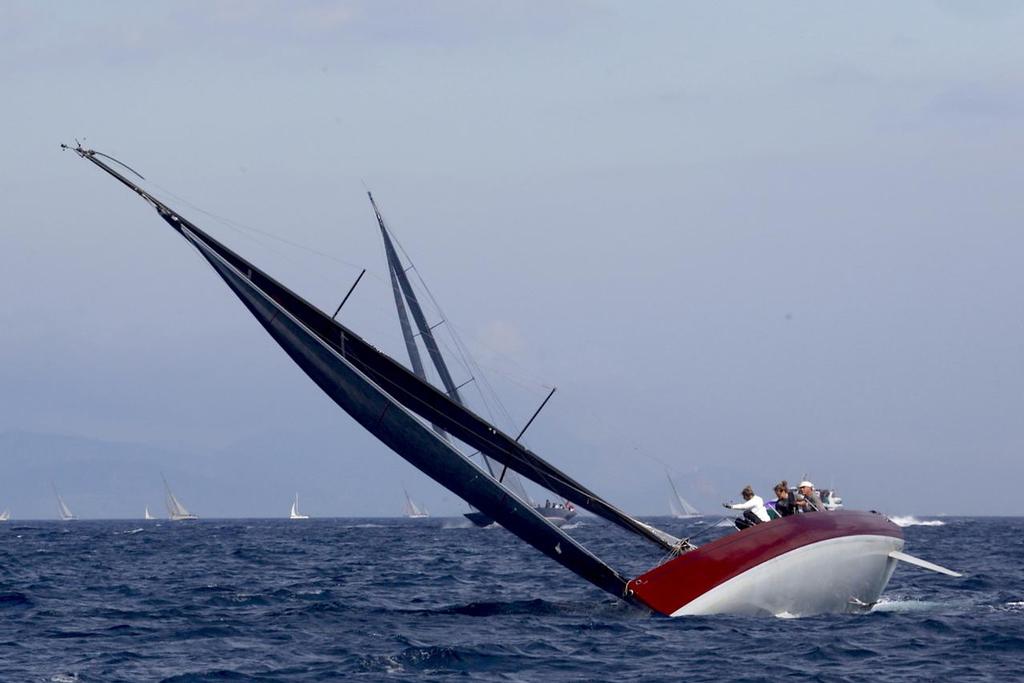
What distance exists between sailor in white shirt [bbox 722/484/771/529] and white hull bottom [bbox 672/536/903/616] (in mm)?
1102

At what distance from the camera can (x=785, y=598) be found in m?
22.2

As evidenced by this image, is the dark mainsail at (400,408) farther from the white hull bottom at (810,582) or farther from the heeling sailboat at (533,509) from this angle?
the white hull bottom at (810,582)

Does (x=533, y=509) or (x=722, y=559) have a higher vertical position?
(x=533, y=509)

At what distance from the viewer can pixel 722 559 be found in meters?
21.5

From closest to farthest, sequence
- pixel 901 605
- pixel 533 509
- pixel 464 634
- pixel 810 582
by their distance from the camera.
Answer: pixel 464 634 < pixel 533 509 < pixel 810 582 < pixel 901 605

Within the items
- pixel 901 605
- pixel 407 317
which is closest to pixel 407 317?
pixel 407 317

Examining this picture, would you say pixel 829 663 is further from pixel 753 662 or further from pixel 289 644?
pixel 289 644

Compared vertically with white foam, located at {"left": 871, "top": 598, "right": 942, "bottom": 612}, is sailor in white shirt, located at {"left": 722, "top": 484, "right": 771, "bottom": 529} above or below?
above

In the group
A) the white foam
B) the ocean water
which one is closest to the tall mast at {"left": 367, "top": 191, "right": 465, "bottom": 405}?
the ocean water

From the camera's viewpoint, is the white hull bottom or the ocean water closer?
the ocean water

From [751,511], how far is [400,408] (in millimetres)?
5793

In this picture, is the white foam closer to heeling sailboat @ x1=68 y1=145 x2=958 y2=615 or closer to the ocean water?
the ocean water

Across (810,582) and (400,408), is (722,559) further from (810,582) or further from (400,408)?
(400,408)

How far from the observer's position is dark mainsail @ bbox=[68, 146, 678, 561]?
21.9 metres
